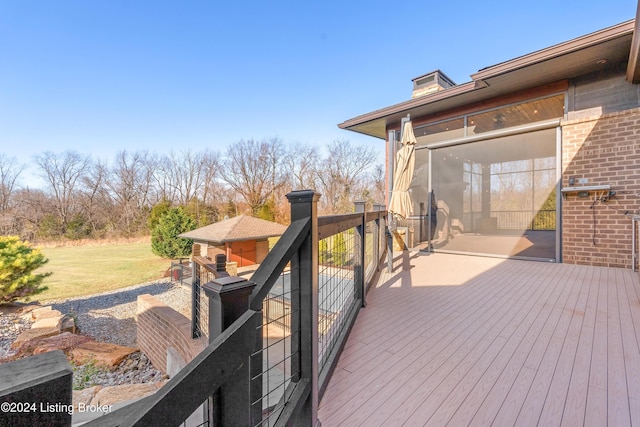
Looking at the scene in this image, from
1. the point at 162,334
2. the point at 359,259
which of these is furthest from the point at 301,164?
the point at 359,259

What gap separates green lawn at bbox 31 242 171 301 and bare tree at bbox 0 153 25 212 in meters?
7.61

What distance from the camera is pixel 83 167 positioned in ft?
72.8

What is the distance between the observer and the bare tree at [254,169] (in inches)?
864

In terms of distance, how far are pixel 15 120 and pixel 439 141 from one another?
86.1 ft

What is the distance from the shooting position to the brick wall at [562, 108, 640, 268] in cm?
464

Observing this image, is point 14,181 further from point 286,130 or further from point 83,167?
point 286,130

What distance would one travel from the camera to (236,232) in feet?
32.5

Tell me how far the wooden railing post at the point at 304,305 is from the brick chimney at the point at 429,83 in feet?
31.5

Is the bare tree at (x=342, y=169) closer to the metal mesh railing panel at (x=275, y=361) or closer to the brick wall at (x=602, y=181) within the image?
the brick wall at (x=602, y=181)

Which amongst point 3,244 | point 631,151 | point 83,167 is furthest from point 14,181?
point 631,151

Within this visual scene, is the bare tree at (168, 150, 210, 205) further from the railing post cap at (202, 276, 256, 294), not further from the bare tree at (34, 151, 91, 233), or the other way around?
the railing post cap at (202, 276, 256, 294)

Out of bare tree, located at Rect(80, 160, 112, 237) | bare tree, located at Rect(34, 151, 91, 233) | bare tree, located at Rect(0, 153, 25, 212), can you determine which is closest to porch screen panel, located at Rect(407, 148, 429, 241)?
bare tree, located at Rect(80, 160, 112, 237)

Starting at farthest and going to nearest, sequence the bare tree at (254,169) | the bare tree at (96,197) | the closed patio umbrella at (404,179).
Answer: the bare tree at (254,169) → the bare tree at (96,197) → the closed patio umbrella at (404,179)

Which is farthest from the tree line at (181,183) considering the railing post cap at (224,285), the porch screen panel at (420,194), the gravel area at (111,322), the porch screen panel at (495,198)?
the railing post cap at (224,285)
